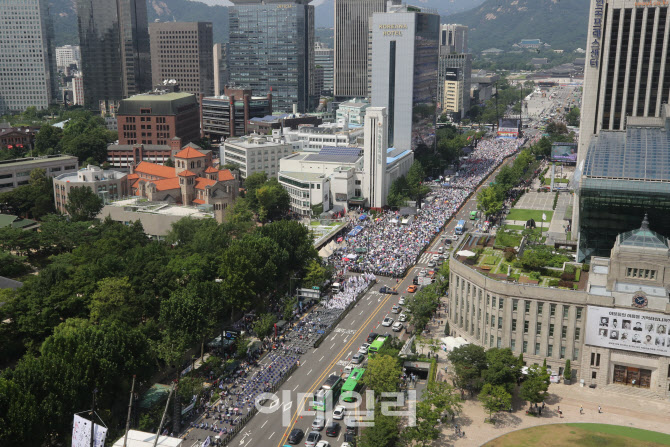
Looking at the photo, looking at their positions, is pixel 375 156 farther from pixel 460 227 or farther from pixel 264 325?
pixel 264 325

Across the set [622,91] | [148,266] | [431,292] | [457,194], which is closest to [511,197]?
[457,194]

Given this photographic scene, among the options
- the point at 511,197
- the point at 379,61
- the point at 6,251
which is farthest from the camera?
the point at 379,61

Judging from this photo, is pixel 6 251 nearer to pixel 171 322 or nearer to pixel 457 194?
pixel 171 322

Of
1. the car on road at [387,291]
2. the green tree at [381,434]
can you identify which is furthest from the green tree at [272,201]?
the green tree at [381,434]

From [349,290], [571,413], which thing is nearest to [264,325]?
[349,290]

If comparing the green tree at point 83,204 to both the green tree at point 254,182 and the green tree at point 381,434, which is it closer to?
the green tree at point 254,182

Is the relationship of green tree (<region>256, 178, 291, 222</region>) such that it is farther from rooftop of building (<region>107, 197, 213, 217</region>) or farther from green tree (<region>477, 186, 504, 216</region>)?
green tree (<region>477, 186, 504, 216</region>)
